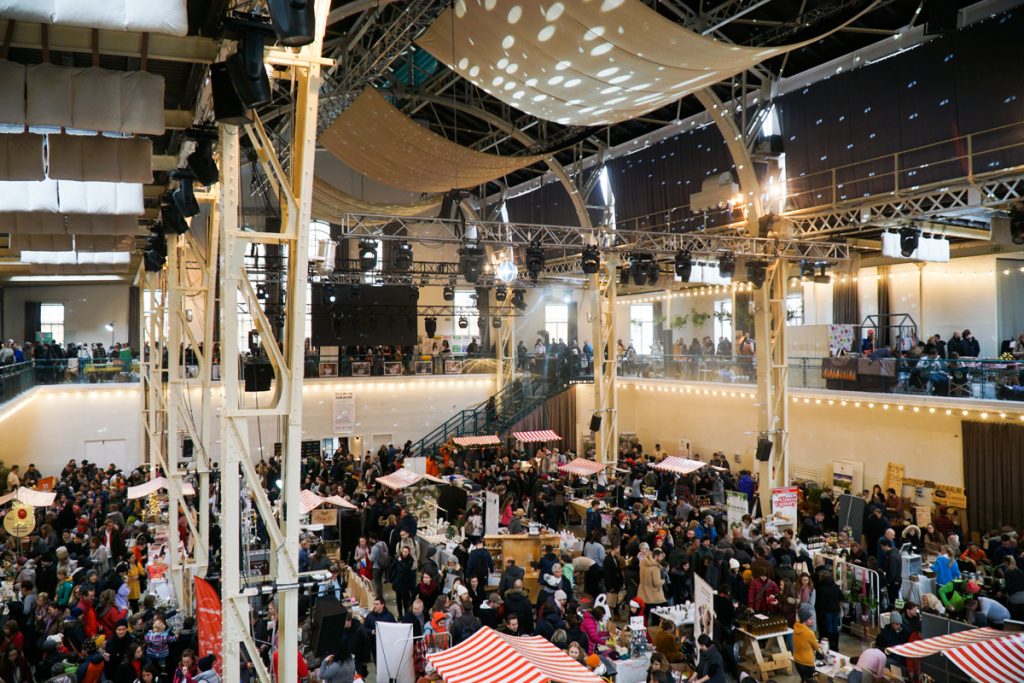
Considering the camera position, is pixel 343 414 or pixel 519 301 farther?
pixel 519 301

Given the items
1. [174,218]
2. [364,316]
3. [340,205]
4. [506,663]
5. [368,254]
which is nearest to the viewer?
[506,663]

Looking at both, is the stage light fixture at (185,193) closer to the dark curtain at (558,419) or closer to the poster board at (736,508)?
the poster board at (736,508)

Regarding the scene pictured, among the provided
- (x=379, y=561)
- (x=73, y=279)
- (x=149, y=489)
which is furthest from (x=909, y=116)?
(x=73, y=279)


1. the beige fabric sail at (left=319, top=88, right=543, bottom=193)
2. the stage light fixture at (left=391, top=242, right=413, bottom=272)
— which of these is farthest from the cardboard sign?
the beige fabric sail at (left=319, top=88, right=543, bottom=193)

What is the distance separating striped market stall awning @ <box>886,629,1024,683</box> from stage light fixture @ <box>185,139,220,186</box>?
7123 millimetres

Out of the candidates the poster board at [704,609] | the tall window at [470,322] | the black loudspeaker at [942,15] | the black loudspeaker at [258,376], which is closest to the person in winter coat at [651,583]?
the poster board at [704,609]

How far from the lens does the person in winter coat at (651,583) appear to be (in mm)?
9594

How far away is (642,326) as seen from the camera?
2786 cm

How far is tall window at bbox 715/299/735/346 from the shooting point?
23.7 metres

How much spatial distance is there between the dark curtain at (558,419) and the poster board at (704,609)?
14407mm

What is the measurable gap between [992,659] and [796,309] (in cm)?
1679

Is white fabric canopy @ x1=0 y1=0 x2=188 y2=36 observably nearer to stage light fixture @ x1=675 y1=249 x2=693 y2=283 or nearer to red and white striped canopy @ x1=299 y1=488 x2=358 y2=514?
red and white striped canopy @ x1=299 y1=488 x2=358 y2=514

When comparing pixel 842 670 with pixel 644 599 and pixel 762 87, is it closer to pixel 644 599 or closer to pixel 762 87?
pixel 644 599

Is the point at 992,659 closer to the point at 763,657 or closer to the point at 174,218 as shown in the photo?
the point at 763,657
